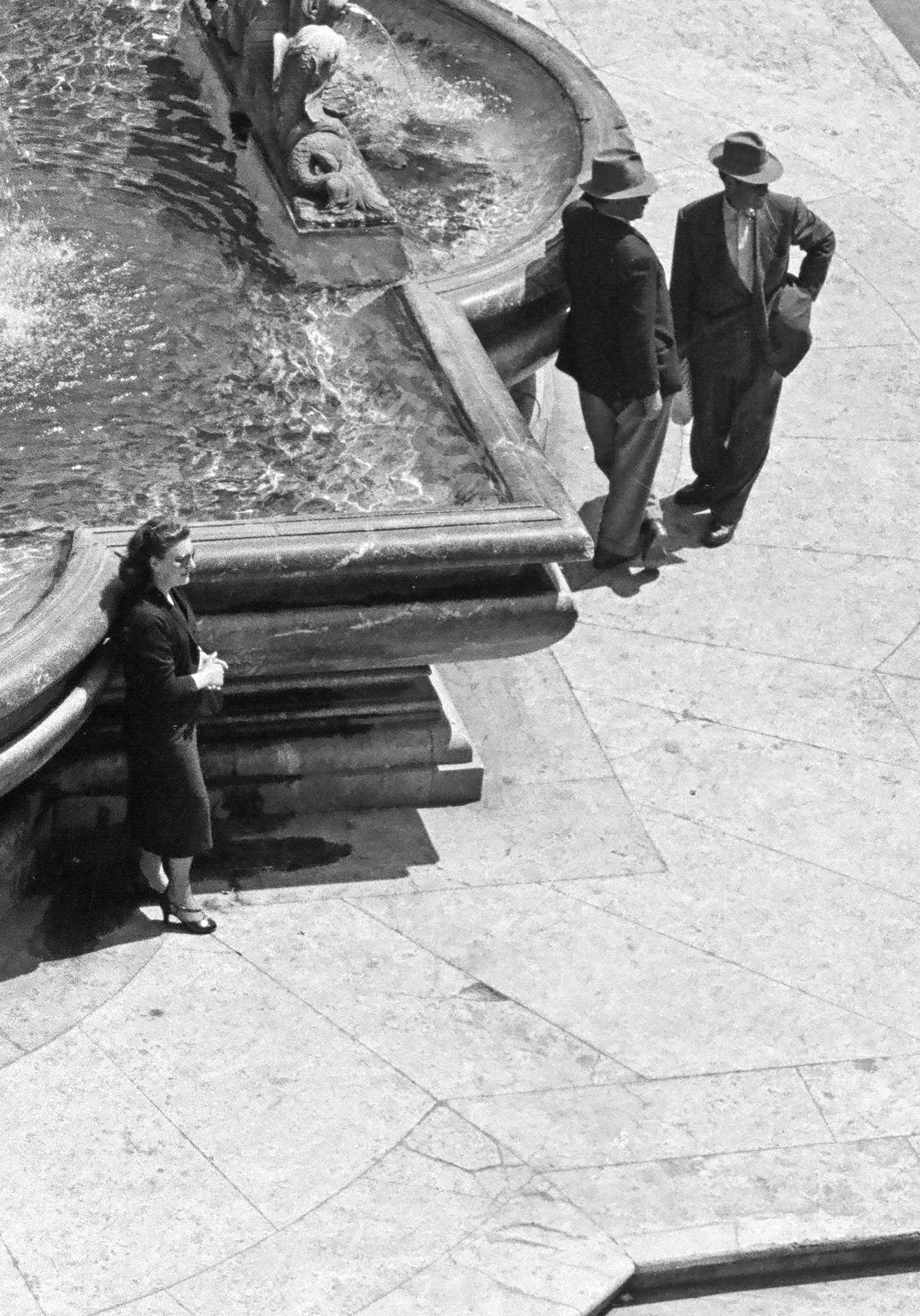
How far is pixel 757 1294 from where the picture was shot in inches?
259

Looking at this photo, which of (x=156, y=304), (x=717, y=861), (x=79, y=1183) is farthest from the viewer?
(x=156, y=304)

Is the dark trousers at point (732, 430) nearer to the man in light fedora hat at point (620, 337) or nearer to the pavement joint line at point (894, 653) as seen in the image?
the man in light fedora hat at point (620, 337)

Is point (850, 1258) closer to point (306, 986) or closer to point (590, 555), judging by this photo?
point (306, 986)

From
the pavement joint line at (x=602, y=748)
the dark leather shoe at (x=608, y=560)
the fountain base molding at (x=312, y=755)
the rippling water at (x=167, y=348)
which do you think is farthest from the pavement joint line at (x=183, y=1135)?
the dark leather shoe at (x=608, y=560)

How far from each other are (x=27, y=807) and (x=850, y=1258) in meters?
2.80

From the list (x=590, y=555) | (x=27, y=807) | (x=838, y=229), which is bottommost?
(x=838, y=229)

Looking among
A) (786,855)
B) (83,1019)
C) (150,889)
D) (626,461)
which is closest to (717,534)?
(626,461)

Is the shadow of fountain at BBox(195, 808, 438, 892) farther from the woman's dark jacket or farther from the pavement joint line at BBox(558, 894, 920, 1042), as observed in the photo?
the woman's dark jacket

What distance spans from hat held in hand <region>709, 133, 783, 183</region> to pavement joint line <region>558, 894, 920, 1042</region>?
3.17m

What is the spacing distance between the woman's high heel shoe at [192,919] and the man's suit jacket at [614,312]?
9.42 ft

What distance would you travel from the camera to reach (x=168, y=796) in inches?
283

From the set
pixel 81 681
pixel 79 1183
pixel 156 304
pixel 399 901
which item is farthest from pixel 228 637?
pixel 156 304

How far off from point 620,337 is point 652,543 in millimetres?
956

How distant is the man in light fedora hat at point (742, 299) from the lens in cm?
948
